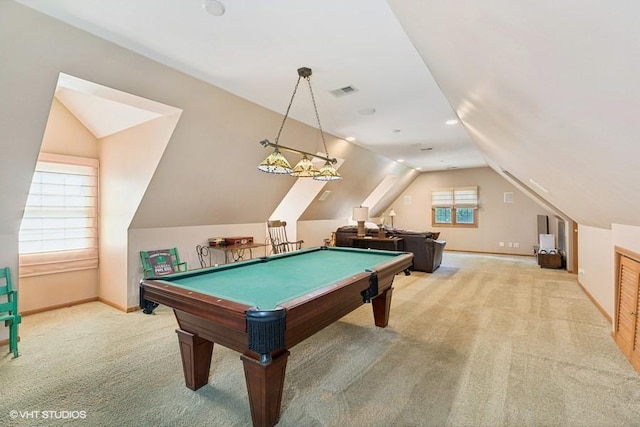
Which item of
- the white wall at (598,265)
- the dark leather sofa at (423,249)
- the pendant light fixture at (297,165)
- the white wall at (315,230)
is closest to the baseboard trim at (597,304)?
the white wall at (598,265)

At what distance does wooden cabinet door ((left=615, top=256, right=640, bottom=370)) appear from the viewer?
2576 mm

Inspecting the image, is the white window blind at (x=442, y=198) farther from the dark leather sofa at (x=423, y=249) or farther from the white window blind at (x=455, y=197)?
the dark leather sofa at (x=423, y=249)

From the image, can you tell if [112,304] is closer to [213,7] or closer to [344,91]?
[213,7]

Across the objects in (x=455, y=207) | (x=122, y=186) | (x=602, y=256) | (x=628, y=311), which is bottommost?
(x=628, y=311)

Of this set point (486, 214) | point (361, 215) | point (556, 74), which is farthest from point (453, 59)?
point (486, 214)

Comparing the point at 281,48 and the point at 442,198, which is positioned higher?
the point at 281,48

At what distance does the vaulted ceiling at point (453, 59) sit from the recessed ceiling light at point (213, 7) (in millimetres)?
51

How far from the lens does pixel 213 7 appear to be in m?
2.07

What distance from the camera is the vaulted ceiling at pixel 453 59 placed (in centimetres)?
110

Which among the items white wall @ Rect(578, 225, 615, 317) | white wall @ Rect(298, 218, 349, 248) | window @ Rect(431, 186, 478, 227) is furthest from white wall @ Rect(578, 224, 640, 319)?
white wall @ Rect(298, 218, 349, 248)

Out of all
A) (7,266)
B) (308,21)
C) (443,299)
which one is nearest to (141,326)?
(7,266)

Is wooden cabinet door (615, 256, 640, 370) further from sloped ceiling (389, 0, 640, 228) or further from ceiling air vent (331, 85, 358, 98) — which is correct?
ceiling air vent (331, 85, 358, 98)

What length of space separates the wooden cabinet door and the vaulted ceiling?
47cm

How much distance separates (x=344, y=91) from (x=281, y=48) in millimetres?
1157
